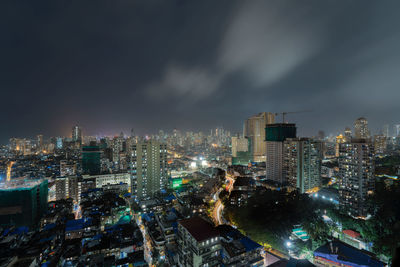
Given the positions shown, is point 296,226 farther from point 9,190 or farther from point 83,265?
point 9,190

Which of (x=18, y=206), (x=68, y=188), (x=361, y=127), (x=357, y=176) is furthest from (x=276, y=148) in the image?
(x=18, y=206)

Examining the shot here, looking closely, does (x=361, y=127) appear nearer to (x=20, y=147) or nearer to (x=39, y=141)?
(x=20, y=147)

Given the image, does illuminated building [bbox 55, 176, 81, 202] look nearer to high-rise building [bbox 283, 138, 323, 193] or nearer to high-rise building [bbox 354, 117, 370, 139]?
high-rise building [bbox 283, 138, 323, 193]

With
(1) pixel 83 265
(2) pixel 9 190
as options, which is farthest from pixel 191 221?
(2) pixel 9 190

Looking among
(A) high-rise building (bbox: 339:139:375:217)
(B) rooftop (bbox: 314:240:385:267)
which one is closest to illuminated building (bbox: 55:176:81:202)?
(B) rooftop (bbox: 314:240:385:267)

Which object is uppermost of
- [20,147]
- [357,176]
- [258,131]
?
[258,131]
